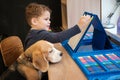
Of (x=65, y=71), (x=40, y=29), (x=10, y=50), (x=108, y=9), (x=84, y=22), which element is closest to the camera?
(x=65, y=71)

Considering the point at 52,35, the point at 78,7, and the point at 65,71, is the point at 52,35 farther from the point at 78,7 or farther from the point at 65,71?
the point at 78,7

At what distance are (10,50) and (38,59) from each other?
46cm

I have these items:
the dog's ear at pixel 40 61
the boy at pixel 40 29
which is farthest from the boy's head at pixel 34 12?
the dog's ear at pixel 40 61

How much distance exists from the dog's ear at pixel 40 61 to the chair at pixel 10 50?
0.40m

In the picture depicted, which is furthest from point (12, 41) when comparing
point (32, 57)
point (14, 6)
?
point (14, 6)

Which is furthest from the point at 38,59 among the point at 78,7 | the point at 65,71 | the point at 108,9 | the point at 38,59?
the point at 108,9

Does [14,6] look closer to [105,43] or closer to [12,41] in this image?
[12,41]

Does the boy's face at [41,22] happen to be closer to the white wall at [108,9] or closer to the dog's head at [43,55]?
the dog's head at [43,55]

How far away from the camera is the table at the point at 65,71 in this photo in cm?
103

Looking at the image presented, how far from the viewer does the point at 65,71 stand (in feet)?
3.61

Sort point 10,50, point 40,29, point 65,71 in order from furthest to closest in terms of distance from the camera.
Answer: point 10,50
point 40,29
point 65,71

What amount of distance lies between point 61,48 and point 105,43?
296 mm

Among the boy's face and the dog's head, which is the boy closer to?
the boy's face

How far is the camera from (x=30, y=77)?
127 centimetres
